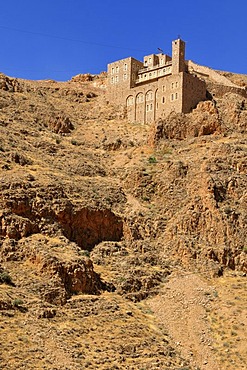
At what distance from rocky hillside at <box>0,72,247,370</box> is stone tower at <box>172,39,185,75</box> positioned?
3971 millimetres

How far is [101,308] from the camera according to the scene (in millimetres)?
41125

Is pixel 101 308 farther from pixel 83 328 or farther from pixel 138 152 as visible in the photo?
pixel 138 152

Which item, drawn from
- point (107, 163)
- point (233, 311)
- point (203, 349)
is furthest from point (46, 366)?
point (107, 163)

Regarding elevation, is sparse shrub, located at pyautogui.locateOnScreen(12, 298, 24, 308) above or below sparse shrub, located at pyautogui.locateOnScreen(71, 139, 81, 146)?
below

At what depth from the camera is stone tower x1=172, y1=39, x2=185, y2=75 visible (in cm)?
6212

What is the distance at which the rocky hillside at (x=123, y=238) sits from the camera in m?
38.3

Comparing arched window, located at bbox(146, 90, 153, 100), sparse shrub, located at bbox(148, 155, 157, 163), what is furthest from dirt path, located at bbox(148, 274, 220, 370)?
arched window, located at bbox(146, 90, 153, 100)

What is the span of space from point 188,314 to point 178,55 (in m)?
27.3

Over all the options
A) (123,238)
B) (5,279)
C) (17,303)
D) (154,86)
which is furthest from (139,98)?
(17,303)

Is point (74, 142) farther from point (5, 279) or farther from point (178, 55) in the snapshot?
point (5, 279)

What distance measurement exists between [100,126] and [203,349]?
3066 centimetres

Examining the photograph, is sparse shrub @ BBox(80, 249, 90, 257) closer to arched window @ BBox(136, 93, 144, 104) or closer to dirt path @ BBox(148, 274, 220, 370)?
dirt path @ BBox(148, 274, 220, 370)

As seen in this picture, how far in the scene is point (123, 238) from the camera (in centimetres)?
4969

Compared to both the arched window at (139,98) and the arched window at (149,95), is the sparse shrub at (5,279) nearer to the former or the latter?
the arched window at (149,95)
